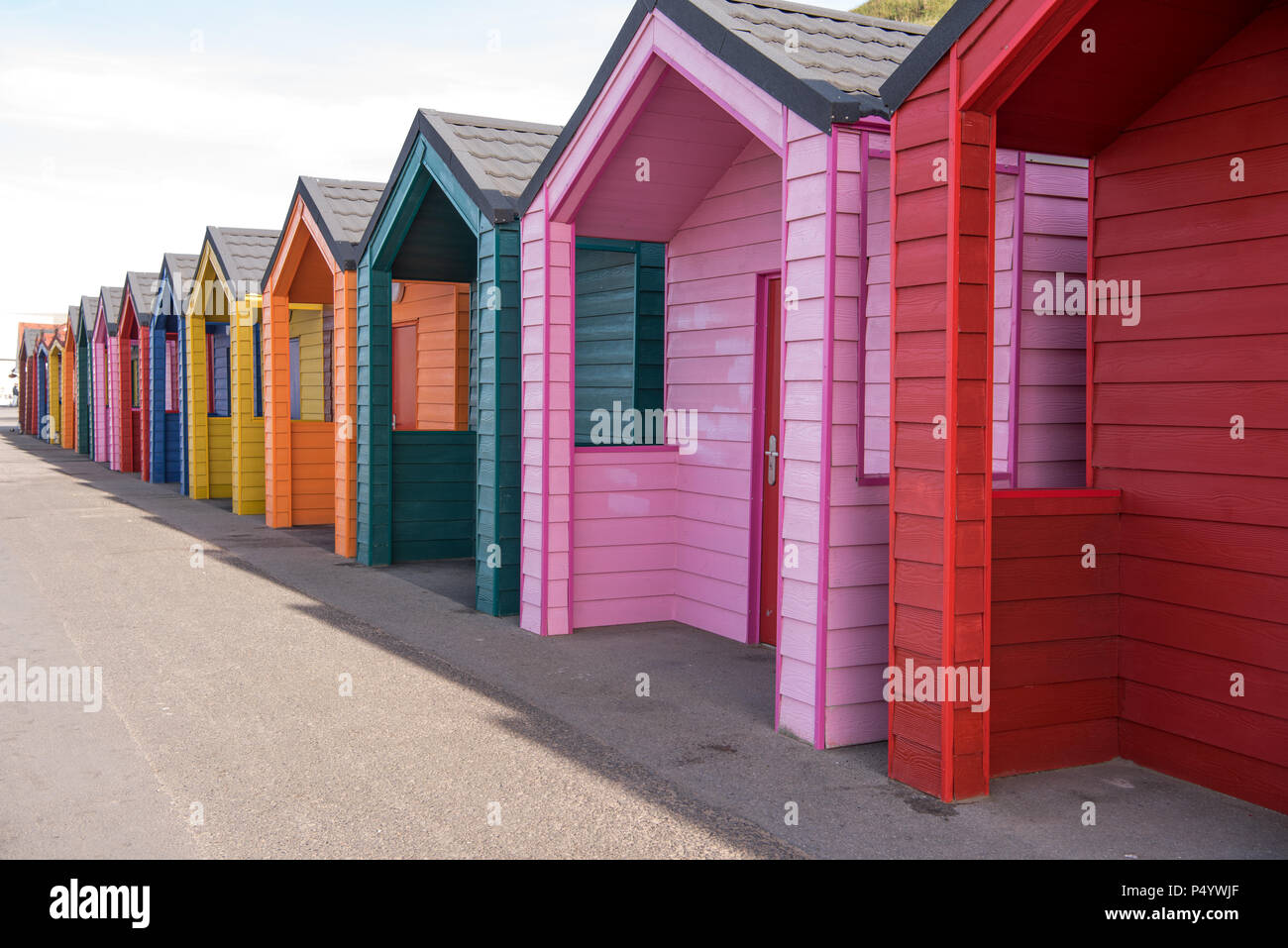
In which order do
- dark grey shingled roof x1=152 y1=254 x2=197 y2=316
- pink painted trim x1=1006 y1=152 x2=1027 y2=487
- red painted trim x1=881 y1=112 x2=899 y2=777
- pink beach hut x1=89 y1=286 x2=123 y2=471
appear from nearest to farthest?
red painted trim x1=881 y1=112 x2=899 y2=777 < pink painted trim x1=1006 y1=152 x2=1027 y2=487 < dark grey shingled roof x1=152 y1=254 x2=197 y2=316 < pink beach hut x1=89 y1=286 x2=123 y2=471

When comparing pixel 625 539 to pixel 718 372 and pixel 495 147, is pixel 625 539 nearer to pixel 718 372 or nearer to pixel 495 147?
pixel 718 372

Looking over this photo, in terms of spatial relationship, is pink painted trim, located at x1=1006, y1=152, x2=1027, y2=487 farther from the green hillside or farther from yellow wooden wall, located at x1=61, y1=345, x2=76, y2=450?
yellow wooden wall, located at x1=61, y1=345, x2=76, y2=450

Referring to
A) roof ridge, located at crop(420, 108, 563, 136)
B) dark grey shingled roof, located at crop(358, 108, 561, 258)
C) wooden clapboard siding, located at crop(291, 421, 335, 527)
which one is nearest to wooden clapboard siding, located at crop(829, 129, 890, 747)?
dark grey shingled roof, located at crop(358, 108, 561, 258)

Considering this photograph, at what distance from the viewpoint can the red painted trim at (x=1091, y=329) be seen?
516 centimetres

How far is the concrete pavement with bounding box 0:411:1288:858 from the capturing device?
4059 mm

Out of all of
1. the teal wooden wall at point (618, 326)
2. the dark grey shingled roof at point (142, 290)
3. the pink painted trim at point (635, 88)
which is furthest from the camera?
the dark grey shingled roof at point (142, 290)

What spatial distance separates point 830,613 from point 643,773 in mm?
1135

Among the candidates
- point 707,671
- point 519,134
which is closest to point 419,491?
point 519,134

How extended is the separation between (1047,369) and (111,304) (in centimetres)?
2383

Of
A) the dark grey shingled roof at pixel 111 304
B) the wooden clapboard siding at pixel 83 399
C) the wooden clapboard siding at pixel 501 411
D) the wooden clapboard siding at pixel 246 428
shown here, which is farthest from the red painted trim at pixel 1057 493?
the wooden clapboard siding at pixel 83 399

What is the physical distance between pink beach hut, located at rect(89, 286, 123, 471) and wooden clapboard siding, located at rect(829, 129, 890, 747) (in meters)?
22.8

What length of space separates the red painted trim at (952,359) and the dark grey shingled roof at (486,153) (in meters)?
4.30

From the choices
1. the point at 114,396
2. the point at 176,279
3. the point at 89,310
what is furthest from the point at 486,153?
the point at 89,310

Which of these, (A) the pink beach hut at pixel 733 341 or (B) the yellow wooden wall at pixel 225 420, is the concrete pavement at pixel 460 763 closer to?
(A) the pink beach hut at pixel 733 341
